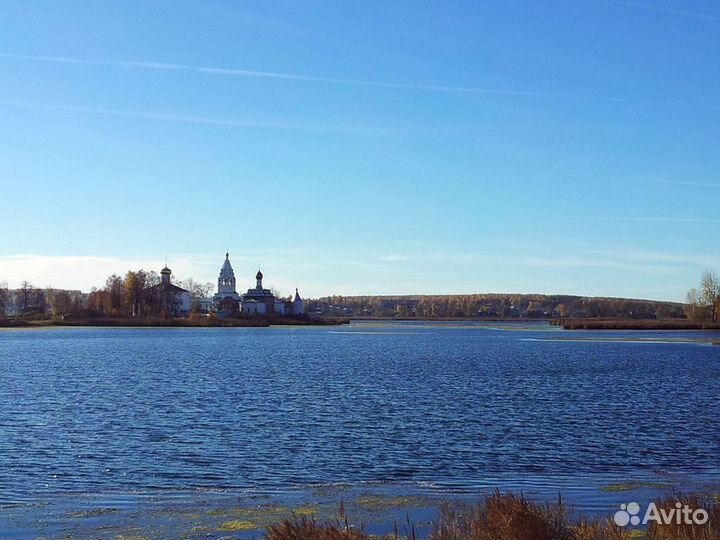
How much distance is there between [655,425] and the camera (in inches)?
1137

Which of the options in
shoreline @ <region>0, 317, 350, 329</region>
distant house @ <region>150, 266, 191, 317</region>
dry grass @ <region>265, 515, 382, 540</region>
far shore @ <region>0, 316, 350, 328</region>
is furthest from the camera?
distant house @ <region>150, 266, 191, 317</region>

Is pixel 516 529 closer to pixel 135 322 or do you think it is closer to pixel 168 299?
pixel 135 322

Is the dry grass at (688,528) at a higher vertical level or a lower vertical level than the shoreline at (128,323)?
lower

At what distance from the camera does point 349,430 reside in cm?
2702

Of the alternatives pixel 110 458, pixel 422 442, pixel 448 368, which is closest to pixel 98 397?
pixel 110 458

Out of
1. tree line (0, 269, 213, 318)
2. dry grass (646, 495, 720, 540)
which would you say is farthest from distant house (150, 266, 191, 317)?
dry grass (646, 495, 720, 540)

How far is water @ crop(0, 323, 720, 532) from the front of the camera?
65.2 ft

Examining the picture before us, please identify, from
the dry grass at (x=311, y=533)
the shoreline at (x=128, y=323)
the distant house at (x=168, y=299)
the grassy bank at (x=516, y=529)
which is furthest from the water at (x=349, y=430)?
the distant house at (x=168, y=299)

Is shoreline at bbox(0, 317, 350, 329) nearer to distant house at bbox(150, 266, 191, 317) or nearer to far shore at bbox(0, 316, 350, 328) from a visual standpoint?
far shore at bbox(0, 316, 350, 328)

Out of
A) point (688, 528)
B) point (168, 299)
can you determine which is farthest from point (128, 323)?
point (688, 528)

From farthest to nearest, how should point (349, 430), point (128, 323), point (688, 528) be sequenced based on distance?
point (128, 323) → point (349, 430) → point (688, 528)

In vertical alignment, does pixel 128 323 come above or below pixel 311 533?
above

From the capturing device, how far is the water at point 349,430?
1988 centimetres

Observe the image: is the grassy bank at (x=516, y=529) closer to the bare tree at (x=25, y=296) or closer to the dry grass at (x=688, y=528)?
the dry grass at (x=688, y=528)
